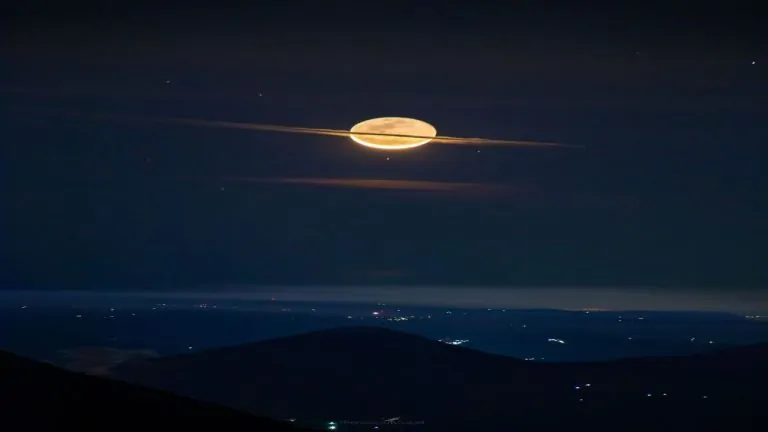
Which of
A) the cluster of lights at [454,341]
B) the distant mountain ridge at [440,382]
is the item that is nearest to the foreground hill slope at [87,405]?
the distant mountain ridge at [440,382]

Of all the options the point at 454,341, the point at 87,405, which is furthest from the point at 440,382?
the point at 87,405

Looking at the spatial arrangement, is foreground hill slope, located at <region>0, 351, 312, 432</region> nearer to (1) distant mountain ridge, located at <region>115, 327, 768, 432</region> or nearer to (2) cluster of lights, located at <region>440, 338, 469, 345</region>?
(1) distant mountain ridge, located at <region>115, 327, 768, 432</region>

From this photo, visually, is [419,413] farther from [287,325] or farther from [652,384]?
[287,325]

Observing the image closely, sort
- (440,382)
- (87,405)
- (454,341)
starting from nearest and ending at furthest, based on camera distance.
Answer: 1. (87,405)
2. (440,382)
3. (454,341)

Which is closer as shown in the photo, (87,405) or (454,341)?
(87,405)

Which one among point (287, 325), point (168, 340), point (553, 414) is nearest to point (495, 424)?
point (553, 414)

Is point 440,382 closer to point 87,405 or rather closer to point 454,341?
point 454,341
